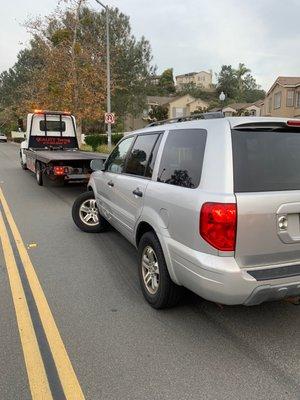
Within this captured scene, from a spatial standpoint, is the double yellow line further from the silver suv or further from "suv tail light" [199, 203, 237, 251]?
"suv tail light" [199, 203, 237, 251]

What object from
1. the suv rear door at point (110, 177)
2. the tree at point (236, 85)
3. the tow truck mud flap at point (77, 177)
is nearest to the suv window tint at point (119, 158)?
the suv rear door at point (110, 177)

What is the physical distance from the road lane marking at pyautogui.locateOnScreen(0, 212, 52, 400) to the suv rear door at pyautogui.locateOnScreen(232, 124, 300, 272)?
1.66 m

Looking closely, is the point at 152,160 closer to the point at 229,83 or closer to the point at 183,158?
the point at 183,158

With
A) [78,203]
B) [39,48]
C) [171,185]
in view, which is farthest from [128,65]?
[171,185]

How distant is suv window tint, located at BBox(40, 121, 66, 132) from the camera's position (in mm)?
15954

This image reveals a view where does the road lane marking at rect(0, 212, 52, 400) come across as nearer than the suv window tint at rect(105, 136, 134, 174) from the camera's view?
Yes

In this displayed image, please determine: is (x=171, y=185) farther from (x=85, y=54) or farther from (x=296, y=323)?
(x=85, y=54)

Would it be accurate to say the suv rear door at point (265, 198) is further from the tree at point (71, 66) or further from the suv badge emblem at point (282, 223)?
the tree at point (71, 66)

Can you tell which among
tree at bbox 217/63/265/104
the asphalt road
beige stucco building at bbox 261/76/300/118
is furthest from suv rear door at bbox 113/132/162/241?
tree at bbox 217/63/265/104

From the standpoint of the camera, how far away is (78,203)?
7121mm

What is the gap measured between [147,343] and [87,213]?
4.06 m

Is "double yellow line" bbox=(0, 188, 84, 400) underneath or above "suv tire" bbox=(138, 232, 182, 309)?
underneath

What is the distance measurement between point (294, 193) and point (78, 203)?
4597mm

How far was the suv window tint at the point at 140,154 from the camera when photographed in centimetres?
445
